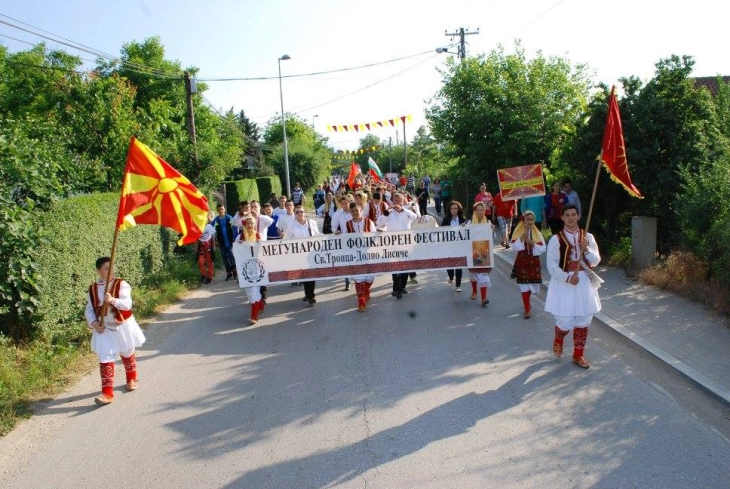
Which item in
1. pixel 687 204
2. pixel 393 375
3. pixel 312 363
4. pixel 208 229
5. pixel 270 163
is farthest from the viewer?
pixel 270 163

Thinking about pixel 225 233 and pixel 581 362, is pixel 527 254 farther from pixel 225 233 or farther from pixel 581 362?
pixel 225 233

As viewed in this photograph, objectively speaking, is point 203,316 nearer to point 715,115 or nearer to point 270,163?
point 715,115

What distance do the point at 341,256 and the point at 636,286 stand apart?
5.07 metres

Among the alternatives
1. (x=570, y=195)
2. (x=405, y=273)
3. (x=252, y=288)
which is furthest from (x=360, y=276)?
(x=570, y=195)

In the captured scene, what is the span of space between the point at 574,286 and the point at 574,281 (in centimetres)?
18

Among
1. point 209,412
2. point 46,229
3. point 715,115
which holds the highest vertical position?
point 715,115

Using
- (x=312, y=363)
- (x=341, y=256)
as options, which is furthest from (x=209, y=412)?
(x=341, y=256)

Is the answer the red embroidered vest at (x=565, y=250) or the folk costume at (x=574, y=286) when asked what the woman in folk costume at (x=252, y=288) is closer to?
the folk costume at (x=574, y=286)

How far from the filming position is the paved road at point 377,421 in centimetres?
454

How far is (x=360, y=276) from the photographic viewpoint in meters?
9.78

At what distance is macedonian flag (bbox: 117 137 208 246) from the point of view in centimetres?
631

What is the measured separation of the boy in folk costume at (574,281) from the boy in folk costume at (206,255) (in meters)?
8.19

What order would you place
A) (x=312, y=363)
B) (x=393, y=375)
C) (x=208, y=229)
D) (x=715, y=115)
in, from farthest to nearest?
1. (x=208, y=229)
2. (x=715, y=115)
3. (x=312, y=363)
4. (x=393, y=375)

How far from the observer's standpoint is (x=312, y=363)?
7.17 metres
